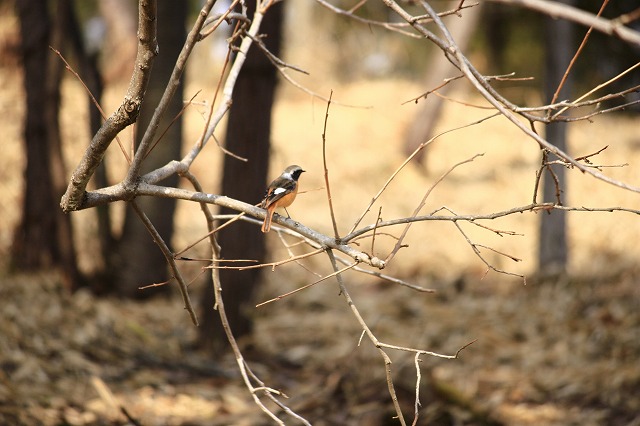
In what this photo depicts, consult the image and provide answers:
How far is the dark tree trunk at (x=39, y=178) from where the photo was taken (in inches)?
241

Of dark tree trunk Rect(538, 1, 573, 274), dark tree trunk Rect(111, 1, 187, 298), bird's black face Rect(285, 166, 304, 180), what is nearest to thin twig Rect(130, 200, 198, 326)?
bird's black face Rect(285, 166, 304, 180)

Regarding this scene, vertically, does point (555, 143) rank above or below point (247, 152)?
above

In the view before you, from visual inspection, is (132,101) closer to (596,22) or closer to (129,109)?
(129,109)

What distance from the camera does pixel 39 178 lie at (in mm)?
6367

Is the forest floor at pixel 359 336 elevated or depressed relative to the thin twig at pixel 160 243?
depressed

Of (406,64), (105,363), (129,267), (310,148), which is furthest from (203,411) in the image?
(406,64)

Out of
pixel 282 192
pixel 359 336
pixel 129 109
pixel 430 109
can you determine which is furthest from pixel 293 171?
pixel 430 109

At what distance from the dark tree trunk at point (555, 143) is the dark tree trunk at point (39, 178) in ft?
14.6

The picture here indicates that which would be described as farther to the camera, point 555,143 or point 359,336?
point 555,143

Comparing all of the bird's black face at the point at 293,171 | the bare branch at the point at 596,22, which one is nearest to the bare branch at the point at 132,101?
the bird's black face at the point at 293,171

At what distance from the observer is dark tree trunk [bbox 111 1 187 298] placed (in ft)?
19.7

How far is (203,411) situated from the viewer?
4.34m

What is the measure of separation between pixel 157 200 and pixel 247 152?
1500 mm

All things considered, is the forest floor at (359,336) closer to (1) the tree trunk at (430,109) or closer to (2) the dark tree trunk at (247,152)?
(2) the dark tree trunk at (247,152)
